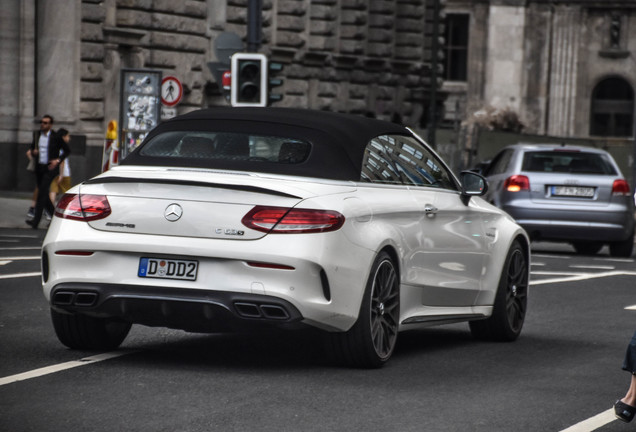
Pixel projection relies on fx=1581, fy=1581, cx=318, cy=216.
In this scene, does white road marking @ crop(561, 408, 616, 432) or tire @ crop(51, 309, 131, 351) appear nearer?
white road marking @ crop(561, 408, 616, 432)

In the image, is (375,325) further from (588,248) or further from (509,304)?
(588,248)

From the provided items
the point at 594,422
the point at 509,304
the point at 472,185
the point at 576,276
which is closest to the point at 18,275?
the point at 509,304

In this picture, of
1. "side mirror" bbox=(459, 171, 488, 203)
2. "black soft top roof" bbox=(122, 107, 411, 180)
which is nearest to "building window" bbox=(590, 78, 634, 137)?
"side mirror" bbox=(459, 171, 488, 203)

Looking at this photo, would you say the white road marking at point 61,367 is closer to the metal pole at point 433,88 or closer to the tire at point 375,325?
the tire at point 375,325

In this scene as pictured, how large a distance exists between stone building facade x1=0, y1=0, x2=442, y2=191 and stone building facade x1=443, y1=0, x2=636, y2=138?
24.9 meters

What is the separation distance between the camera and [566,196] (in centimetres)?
2112

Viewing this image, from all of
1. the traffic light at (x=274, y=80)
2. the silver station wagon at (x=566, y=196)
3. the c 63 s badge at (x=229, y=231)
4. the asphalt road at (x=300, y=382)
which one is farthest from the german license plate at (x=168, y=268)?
the traffic light at (x=274, y=80)

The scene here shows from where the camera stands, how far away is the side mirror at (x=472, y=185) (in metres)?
10.1

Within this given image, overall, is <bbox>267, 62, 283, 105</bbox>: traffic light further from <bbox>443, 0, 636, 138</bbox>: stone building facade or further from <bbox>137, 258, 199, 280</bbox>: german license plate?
<bbox>443, 0, 636, 138</bbox>: stone building facade

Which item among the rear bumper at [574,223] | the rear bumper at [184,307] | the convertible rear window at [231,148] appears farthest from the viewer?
the rear bumper at [574,223]

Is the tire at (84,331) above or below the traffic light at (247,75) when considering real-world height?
below

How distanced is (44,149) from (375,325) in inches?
632

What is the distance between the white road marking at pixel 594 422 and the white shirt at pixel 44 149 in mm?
17469

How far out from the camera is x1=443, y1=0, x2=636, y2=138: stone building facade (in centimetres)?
6638
